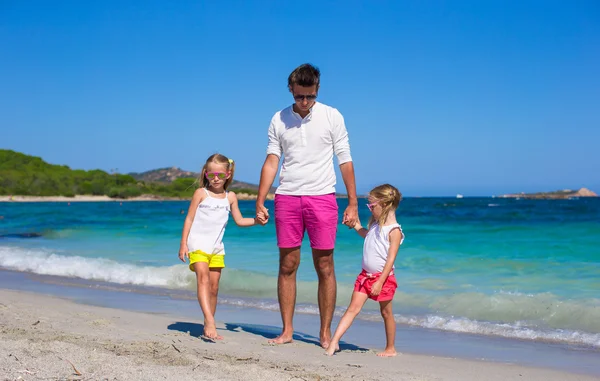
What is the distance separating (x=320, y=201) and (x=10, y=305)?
3098 millimetres

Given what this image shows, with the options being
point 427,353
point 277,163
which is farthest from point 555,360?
point 277,163

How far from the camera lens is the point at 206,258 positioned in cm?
443

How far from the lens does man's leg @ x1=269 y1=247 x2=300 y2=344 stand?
4.30m

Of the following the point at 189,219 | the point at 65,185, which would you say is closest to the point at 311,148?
the point at 189,219

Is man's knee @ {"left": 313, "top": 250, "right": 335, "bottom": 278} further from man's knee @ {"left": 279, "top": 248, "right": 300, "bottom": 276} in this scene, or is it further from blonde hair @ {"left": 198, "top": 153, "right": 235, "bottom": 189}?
blonde hair @ {"left": 198, "top": 153, "right": 235, "bottom": 189}

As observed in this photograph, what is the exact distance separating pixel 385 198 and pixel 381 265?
1.50ft

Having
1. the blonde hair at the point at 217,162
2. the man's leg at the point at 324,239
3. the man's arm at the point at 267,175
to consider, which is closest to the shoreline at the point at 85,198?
the blonde hair at the point at 217,162

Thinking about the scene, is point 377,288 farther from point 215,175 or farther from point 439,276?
point 439,276

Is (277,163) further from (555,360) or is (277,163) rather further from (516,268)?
(516,268)

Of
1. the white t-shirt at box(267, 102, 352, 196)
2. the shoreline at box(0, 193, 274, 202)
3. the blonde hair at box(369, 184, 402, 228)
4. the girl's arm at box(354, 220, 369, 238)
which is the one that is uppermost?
the white t-shirt at box(267, 102, 352, 196)

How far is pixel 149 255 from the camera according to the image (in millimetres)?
11562

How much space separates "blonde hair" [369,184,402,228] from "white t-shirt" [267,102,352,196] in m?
0.31

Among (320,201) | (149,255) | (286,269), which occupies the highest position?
(320,201)

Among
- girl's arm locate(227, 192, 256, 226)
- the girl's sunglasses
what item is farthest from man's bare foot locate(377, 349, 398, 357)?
the girl's sunglasses
